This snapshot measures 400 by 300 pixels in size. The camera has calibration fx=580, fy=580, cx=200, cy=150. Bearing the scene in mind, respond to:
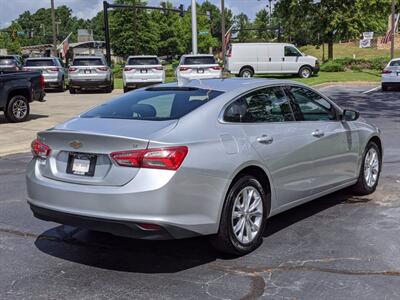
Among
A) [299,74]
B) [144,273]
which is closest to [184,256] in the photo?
[144,273]

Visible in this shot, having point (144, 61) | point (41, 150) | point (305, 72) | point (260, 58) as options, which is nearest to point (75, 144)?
point (41, 150)

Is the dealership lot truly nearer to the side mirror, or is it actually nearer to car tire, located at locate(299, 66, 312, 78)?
the side mirror

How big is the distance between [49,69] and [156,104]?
23.2 m

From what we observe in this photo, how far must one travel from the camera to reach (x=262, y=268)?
471 cm

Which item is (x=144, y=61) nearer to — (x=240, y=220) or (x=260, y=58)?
(x=260, y=58)

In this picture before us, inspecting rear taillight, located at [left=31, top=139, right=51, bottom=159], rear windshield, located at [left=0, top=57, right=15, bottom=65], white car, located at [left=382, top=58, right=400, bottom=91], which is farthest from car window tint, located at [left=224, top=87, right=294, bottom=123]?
rear windshield, located at [left=0, top=57, right=15, bottom=65]

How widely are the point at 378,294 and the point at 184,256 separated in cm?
168

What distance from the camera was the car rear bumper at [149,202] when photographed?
170 inches

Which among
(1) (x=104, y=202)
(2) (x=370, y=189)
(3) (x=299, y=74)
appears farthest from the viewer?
(3) (x=299, y=74)

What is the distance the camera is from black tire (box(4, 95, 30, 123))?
15398mm

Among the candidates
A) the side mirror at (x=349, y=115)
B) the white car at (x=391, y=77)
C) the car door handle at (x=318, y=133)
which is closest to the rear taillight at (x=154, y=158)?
the car door handle at (x=318, y=133)

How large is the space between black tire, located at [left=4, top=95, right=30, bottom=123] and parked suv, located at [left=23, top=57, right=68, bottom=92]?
11982 millimetres

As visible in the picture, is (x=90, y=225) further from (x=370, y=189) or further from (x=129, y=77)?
(x=129, y=77)

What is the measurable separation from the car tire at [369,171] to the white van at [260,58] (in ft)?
93.9
